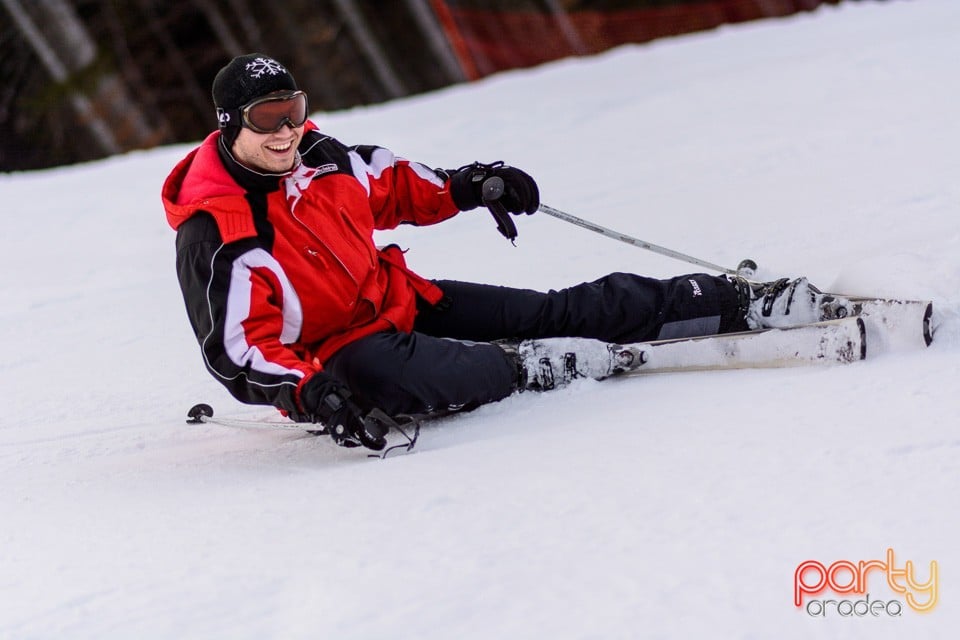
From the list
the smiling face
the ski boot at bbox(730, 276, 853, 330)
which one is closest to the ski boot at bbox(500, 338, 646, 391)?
the ski boot at bbox(730, 276, 853, 330)

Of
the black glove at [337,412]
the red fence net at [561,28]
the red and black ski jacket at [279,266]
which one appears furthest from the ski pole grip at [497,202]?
the red fence net at [561,28]

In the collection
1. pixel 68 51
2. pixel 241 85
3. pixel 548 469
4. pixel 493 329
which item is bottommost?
pixel 548 469

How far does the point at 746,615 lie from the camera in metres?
1.82

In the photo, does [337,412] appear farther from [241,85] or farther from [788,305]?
[788,305]

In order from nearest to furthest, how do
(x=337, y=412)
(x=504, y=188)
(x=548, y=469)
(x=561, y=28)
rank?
1. (x=548, y=469)
2. (x=337, y=412)
3. (x=504, y=188)
4. (x=561, y=28)

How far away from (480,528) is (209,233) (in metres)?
1.26

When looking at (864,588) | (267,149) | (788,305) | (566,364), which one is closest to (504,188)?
(566,364)

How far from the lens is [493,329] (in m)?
3.52

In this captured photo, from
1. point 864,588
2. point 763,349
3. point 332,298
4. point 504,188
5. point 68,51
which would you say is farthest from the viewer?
point 68,51

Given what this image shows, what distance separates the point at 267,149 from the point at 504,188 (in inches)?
31.0

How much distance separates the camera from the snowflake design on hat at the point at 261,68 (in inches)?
122

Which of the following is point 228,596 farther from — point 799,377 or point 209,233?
point 799,377

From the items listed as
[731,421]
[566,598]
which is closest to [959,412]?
[731,421]

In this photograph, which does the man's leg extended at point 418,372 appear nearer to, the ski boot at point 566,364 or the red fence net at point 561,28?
the ski boot at point 566,364
